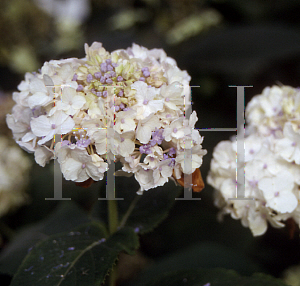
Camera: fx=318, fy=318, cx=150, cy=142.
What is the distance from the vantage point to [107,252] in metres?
0.75

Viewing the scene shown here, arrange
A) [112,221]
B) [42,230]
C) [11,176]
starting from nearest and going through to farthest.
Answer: [112,221] < [42,230] < [11,176]

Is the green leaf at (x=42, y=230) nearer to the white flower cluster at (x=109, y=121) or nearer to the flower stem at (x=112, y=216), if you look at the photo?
the flower stem at (x=112, y=216)

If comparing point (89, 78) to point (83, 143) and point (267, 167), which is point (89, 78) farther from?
point (267, 167)

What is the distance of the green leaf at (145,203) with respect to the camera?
90cm

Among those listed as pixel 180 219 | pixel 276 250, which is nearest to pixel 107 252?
A: pixel 180 219

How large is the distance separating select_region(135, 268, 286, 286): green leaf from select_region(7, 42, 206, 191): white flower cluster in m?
0.33

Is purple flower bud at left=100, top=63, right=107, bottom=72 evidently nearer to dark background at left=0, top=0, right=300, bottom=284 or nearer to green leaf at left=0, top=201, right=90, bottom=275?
green leaf at left=0, top=201, right=90, bottom=275

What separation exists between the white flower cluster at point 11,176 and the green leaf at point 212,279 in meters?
0.69

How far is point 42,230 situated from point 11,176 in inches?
13.1

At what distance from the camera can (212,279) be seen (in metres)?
0.82

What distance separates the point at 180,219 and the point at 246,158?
0.60m

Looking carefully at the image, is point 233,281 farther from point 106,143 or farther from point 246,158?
point 106,143

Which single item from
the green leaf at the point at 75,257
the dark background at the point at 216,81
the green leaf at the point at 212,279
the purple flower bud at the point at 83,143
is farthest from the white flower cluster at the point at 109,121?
the dark background at the point at 216,81

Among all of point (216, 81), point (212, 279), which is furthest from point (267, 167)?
point (216, 81)
